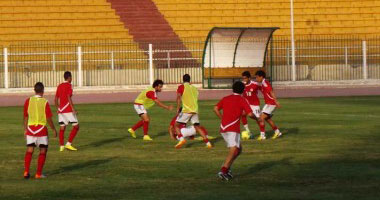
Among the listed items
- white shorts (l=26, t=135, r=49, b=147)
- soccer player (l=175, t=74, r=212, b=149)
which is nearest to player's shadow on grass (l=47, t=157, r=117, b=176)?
white shorts (l=26, t=135, r=49, b=147)

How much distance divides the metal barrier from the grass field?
15.8 metres

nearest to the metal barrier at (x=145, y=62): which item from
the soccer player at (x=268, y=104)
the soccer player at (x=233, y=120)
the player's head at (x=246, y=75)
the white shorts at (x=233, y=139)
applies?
the soccer player at (x=268, y=104)

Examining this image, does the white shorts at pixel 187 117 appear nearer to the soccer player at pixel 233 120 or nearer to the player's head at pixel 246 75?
the player's head at pixel 246 75

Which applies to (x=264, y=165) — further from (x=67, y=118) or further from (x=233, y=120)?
(x=67, y=118)

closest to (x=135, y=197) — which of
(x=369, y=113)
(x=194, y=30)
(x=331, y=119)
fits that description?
(x=331, y=119)

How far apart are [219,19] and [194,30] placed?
182 centimetres

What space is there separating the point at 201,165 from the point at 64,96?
425 centimetres

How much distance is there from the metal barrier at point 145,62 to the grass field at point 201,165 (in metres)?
15.8

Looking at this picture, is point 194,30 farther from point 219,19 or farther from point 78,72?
point 78,72

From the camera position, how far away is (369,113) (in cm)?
2750

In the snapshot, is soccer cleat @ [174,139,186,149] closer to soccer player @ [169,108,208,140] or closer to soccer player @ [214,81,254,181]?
soccer player @ [169,108,208,140]

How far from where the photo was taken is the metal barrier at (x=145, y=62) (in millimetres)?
41688

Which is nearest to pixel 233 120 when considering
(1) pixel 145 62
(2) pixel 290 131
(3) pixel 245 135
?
(3) pixel 245 135

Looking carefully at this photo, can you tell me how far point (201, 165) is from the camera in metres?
16.3
